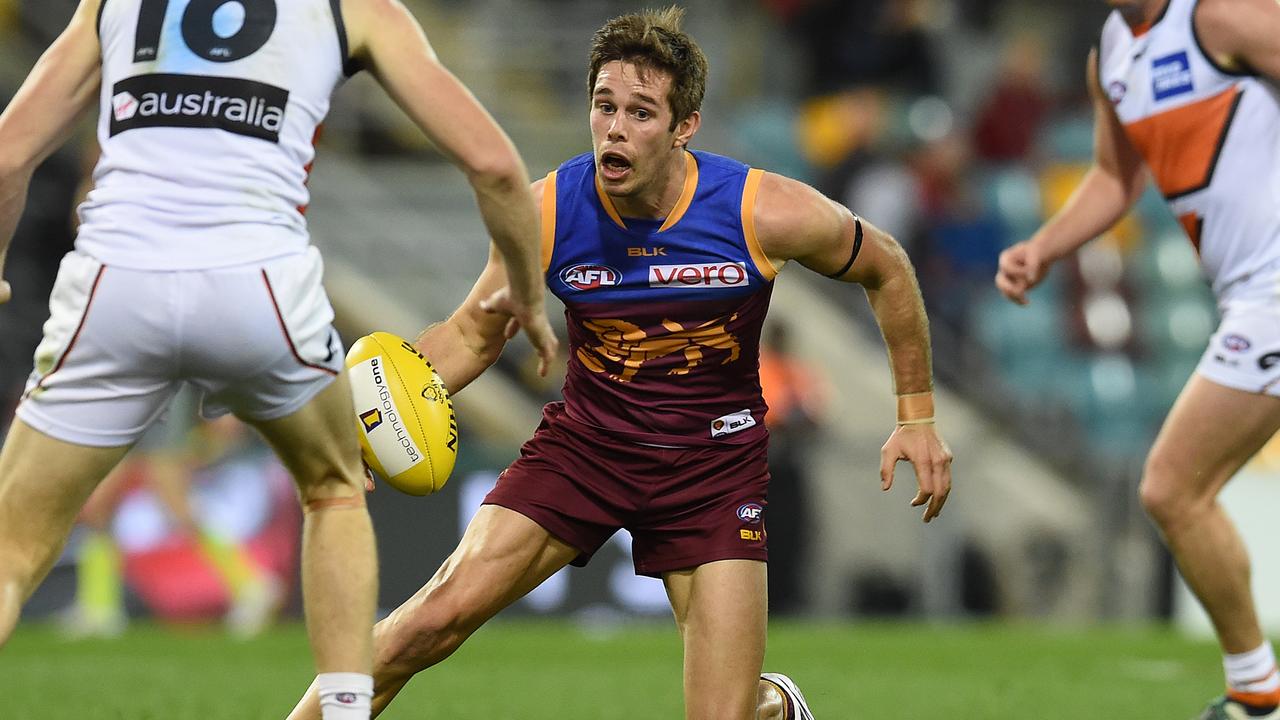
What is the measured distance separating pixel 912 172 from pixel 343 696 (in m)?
12.4

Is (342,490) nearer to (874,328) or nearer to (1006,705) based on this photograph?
(1006,705)

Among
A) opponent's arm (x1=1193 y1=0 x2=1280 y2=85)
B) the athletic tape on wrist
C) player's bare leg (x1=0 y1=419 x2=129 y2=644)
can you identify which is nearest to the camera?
player's bare leg (x1=0 y1=419 x2=129 y2=644)

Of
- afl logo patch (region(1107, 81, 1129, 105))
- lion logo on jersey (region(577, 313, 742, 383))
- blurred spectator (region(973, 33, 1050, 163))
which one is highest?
blurred spectator (region(973, 33, 1050, 163))

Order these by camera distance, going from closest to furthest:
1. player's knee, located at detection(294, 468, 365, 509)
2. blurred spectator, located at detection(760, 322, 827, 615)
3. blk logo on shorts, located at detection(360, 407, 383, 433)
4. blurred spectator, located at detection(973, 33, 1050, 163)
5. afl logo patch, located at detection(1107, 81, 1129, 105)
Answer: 1. player's knee, located at detection(294, 468, 365, 509)
2. blk logo on shorts, located at detection(360, 407, 383, 433)
3. afl logo patch, located at detection(1107, 81, 1129, 105)
4. blurred spectator, located at detection(760, 322, 827, 615)
5. blurred spectator, located at detection(973, 33, 1050, 163)

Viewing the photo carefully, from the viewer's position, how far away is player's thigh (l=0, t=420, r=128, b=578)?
4320 millimetres

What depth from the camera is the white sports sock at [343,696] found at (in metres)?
4.51

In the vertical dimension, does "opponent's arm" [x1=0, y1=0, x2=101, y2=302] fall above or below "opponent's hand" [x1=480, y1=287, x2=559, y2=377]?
above

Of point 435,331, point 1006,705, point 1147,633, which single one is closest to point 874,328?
point 1147,633

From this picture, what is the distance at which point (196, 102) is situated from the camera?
4.25 m

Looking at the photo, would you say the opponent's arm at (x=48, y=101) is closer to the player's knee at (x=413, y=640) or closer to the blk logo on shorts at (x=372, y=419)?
the blk logo on shorts at (x=372, y=419)

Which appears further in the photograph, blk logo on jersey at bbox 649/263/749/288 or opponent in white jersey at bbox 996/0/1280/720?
opponent in white jersey at bbox 996/0/1280/720

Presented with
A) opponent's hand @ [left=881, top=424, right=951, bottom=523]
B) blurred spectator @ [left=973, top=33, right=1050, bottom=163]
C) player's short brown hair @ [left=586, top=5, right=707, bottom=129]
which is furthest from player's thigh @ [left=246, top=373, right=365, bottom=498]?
blurred spectator @ [left=973, top=33, right=1050, bottom=163]

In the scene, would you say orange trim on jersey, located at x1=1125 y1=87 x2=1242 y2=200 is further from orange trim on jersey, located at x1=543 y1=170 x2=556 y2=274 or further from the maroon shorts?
orange trim on jersey, located at x1=543 y1=170 x2=556 y2=274

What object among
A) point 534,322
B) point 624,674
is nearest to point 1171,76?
point 534,322
